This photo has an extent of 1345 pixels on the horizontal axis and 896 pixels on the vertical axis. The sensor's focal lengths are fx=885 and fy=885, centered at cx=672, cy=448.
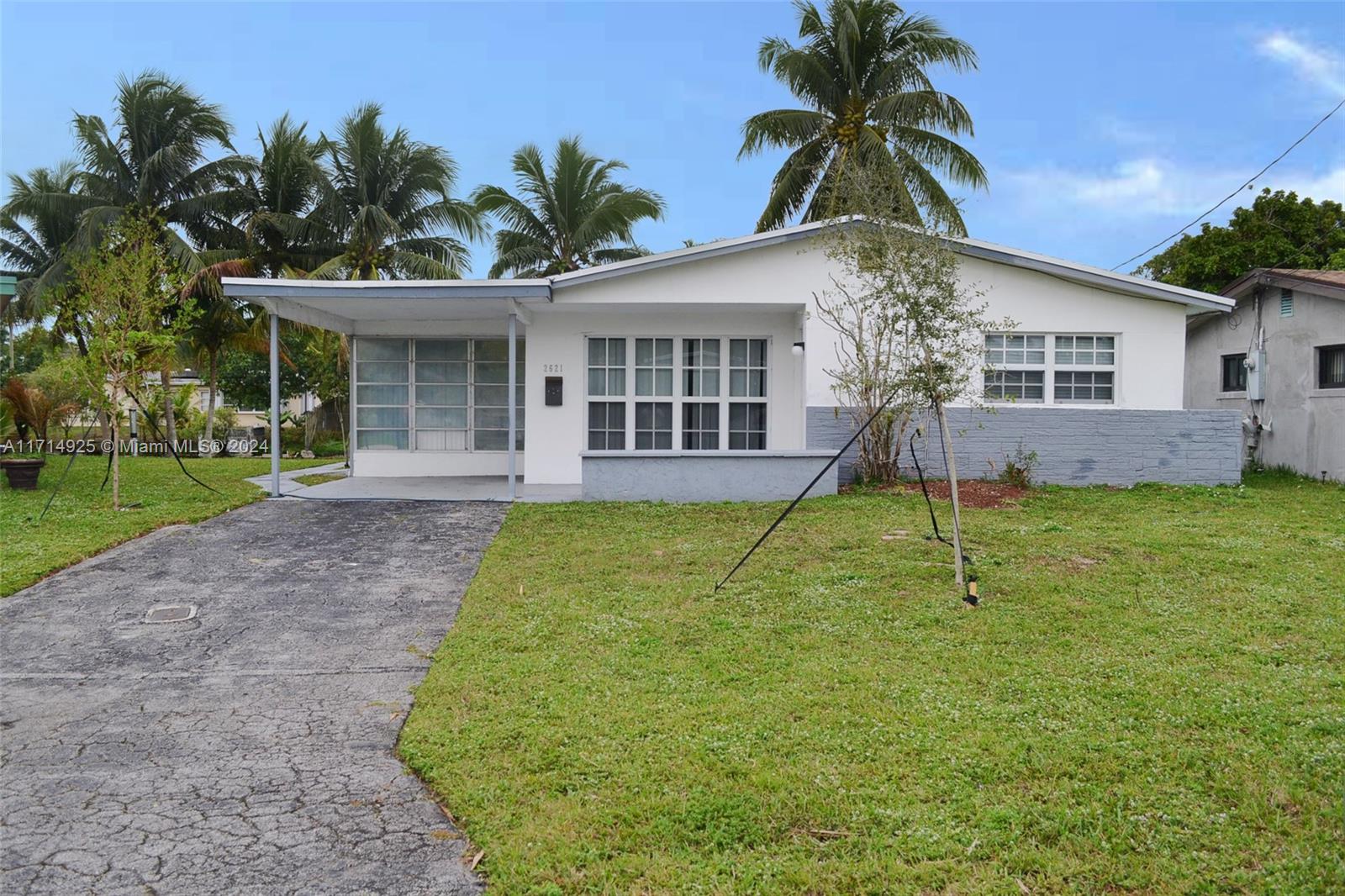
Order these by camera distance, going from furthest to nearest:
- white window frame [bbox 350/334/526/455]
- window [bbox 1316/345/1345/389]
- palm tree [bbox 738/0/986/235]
A: palm tree [bbox 738/0/986/235] → white window frame [bbox 350/334/526/455] → window [bbox 1316/345/1345/389]

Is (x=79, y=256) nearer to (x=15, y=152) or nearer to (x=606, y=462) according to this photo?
(x=15, y=152)

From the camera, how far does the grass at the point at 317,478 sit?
14.0 metres

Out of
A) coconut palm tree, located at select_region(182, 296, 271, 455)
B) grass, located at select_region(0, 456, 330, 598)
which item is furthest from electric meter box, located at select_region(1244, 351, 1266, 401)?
coconut palm tree, located at select_region(182, 296, 271, 455)

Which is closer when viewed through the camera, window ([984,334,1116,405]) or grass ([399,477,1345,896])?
grass ([399,477,1345,896])

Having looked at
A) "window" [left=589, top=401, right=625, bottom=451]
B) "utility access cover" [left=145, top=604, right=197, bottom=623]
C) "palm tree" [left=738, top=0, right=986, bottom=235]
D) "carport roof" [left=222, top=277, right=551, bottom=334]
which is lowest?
"utility access cover" [left=145, top=604, right=197, bottom=623]

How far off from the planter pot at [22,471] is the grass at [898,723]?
30.4ft

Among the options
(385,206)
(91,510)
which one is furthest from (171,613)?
(385,206)

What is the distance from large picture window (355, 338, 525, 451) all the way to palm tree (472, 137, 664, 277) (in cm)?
1121

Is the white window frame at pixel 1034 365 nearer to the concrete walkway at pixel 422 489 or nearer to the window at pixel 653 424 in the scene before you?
the window at pixel 653 424

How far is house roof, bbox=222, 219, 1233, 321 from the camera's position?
11.0 m

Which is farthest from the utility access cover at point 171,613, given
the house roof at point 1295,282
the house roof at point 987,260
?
the house roof at point 1295,282

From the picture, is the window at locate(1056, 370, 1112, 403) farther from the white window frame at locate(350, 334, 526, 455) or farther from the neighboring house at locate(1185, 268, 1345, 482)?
the white window frame at locate(350, 334, 526, 455)

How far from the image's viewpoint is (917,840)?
315cm

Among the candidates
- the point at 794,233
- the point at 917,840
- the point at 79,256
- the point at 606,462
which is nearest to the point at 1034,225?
the point at 794,233
